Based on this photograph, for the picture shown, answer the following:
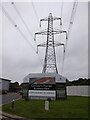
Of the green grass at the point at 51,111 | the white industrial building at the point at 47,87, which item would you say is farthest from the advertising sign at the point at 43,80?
the green grass at the point at 51,111

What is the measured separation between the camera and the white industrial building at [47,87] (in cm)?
4516

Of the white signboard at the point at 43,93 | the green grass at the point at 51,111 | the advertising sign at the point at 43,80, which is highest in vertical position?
the advertising sign at the point at 43,80

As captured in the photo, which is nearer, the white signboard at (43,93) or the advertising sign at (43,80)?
the white signboard at (43,93)

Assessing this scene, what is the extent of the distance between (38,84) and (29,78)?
196 cm

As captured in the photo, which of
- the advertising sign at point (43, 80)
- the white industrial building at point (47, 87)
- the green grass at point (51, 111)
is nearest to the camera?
the green grass at point (51, 111)

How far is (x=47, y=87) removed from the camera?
149 ft

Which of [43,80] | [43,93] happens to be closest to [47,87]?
[43,93]

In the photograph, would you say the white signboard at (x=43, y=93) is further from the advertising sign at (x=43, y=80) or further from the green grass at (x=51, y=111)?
the green grass at (x=51, y=111)

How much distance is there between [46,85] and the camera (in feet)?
149

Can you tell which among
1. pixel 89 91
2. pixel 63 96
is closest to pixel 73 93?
pixel 89 91

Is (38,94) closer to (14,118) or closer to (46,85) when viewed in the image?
(46,85)

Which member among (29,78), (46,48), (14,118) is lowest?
(14,118)

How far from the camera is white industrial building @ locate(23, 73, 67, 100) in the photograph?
4516 centimetres

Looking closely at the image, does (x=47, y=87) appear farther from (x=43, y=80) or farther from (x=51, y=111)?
(x=51, y=111)
